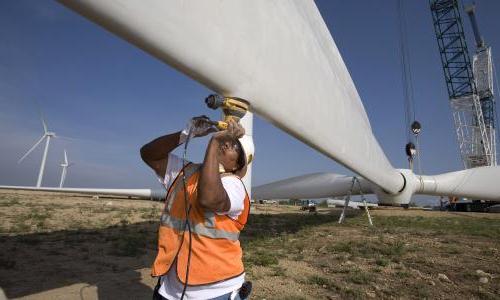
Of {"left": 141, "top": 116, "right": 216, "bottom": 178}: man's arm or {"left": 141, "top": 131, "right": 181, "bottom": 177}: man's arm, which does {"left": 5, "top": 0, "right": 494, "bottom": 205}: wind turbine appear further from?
{"left": 141, "top": 131, "right": 181, "bottom": 177}: man's arm

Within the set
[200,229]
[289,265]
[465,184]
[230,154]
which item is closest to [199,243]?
[200,229]

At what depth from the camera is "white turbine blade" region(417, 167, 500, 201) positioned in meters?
11.1

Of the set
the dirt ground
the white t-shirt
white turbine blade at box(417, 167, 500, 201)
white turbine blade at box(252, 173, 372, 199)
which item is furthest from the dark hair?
white turbine blade at box(417, 167, 500, 201)

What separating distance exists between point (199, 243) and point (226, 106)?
785mm

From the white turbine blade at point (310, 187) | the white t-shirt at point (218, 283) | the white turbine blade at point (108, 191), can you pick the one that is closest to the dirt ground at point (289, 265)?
the white turbine blade at point (310, 187)

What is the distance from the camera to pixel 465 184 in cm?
1107

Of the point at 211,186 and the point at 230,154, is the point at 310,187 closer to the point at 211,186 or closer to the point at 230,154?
the point at 230,154

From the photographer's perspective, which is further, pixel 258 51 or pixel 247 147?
pixel 258 51

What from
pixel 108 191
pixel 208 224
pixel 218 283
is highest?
pixel 108 191

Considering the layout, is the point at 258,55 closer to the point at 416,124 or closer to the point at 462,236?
the point at 462,236

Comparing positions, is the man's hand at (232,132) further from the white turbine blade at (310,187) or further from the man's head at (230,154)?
the white turbine blade at (310,187)

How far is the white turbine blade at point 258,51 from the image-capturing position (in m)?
1.68

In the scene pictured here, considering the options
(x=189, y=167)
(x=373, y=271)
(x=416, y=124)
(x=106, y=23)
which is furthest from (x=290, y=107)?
(x=416, y=124)

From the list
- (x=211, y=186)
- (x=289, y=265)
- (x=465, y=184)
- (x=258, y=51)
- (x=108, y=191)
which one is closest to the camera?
(x=211, y=186)
